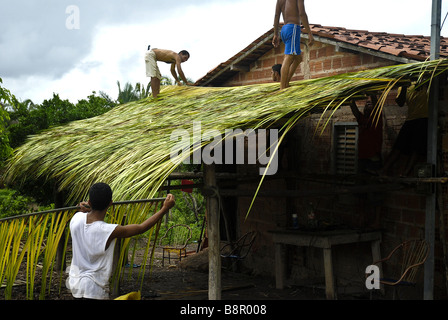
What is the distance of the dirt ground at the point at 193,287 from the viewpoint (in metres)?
9.06

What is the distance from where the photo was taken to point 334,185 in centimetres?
909

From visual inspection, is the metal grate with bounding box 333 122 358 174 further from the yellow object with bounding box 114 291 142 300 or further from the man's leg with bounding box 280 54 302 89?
the yellow object with bounding box 114 291 142 300

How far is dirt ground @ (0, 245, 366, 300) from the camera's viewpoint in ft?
29.7

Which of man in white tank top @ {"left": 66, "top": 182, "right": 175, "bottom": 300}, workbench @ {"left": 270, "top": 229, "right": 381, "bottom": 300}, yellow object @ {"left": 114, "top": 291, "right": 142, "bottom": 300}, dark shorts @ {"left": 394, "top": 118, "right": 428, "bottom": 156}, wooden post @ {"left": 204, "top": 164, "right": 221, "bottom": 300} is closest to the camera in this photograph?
man in white tank top @ {"left": 66, "top": 182, "right": 175, "bottom": 300}

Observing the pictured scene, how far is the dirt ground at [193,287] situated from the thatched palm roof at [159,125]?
181 cm

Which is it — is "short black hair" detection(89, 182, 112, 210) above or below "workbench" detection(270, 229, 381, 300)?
above

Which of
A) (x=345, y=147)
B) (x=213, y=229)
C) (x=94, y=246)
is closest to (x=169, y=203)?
(x=94, y=246)

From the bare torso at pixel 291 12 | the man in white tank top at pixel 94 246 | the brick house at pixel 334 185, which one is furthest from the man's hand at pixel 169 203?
the bare torso at pixel 291 12

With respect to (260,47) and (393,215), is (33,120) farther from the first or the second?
(393,215)

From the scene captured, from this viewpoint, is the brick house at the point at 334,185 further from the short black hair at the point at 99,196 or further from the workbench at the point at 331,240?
the short black hair at the point at 99,196

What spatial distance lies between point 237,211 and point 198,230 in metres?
6.63

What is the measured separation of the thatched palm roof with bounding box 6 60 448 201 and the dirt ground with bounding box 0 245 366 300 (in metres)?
1.81

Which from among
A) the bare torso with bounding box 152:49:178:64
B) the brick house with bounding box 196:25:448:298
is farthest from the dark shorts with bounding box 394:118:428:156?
the bare torso with bounding box 152:49:178:64
